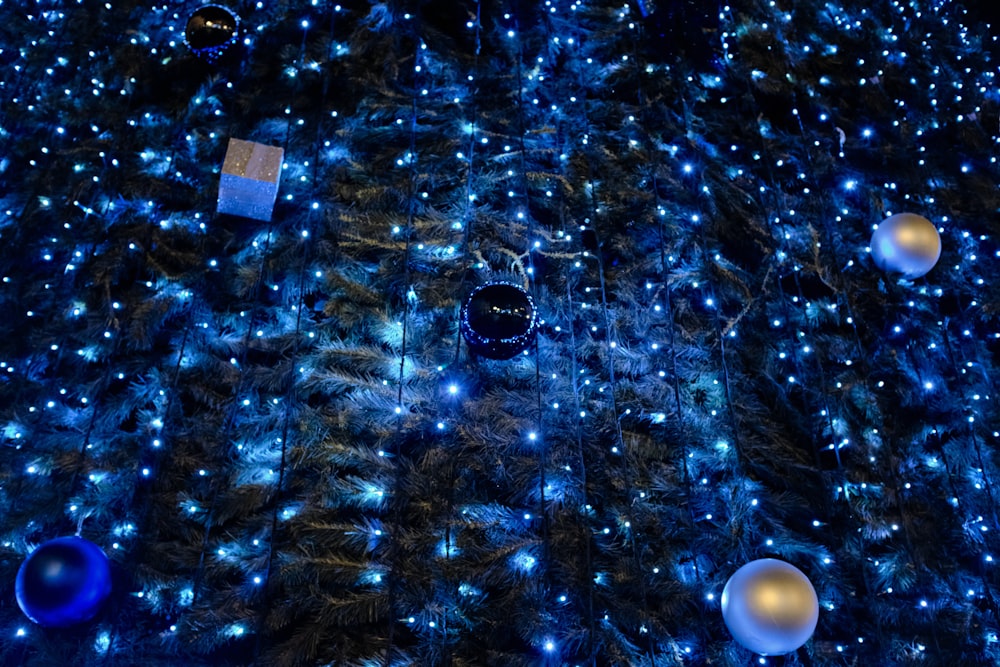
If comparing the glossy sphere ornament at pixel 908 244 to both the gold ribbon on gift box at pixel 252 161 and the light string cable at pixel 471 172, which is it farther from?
the gold ribbon on gift box at pixel 252 161

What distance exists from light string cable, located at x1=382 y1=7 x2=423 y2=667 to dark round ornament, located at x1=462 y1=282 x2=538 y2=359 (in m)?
0.28

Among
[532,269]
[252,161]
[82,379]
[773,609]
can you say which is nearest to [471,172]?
[532,269]

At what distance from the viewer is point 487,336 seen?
66.9 inches

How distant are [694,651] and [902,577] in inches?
24.3

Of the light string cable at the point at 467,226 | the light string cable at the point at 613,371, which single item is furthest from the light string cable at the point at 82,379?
the light string cable at the point at 613,371

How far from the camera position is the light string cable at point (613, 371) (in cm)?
177

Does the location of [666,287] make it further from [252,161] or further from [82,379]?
[82,379]

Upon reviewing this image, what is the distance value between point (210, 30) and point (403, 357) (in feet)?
3.91

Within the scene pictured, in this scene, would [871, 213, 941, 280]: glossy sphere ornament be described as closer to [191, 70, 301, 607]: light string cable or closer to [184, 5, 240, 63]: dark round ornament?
[191, 70, 301, 607]: light string cable

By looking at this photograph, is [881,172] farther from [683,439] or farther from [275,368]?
[275,368]

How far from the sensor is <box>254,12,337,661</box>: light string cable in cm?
173

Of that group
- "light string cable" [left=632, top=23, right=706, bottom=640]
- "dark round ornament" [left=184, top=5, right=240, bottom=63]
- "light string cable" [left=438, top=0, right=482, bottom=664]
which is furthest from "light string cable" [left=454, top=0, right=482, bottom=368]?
"dark round ornament" [left=184, top=5, right=240, bottom=63]

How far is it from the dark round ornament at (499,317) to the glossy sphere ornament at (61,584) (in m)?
1.01

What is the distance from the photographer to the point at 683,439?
1965 mm
